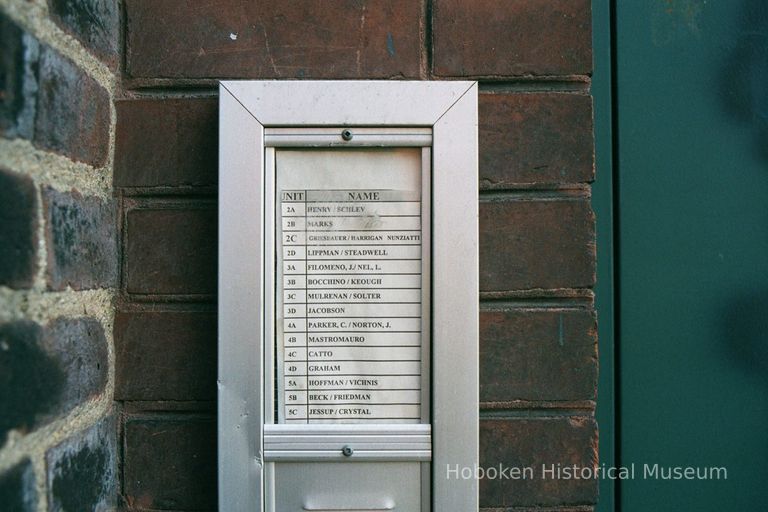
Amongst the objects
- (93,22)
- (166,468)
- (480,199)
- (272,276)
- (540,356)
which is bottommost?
(166,468)

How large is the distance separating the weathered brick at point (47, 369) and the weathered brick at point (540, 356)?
52cm

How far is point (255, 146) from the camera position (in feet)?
2.62

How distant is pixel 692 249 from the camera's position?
96cm

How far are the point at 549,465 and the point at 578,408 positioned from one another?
91mm

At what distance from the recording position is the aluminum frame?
79cm

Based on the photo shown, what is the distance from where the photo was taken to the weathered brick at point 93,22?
2.37 ft

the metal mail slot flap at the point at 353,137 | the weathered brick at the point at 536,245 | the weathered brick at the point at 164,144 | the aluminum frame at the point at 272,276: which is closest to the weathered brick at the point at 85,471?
the aluminum frame at the point at 272,276

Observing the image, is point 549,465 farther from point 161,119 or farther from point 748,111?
point 161,119

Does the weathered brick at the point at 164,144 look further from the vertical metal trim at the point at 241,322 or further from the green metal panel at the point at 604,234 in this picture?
the green metal panel at the point at 604,234

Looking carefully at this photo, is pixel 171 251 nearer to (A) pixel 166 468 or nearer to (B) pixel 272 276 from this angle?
(B) pixel 272 276

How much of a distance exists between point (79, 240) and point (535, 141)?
622 millimetres

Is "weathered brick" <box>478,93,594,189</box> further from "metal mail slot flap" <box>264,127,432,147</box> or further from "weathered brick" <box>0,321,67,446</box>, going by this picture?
"weathered brick" <box>0,321,67,446</box>

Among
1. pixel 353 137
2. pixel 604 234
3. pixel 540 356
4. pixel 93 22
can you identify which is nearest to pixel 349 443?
pixel 540 356

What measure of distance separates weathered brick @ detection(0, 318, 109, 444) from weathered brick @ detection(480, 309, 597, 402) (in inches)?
20.6
